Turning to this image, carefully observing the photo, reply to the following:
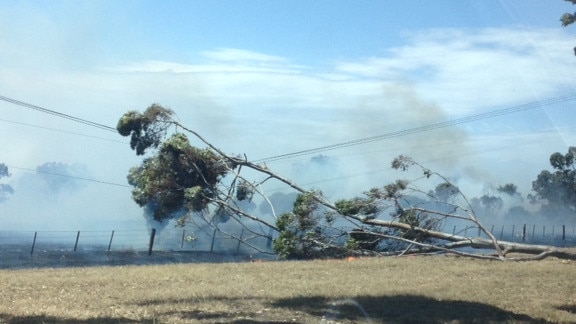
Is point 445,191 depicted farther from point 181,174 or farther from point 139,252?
point 139,252

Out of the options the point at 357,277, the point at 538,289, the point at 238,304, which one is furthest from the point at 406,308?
the point at 357,277

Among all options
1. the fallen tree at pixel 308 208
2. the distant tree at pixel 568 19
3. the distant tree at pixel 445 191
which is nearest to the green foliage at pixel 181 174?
the fallen tree at pixel 308 208

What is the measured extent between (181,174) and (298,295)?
851 centimetres

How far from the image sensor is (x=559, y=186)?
64625 millimetres

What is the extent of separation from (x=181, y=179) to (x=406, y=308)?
36.9ft

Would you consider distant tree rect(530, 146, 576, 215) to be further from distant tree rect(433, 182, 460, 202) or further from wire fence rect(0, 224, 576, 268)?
distant tree rect(433, 182, 460, 202)

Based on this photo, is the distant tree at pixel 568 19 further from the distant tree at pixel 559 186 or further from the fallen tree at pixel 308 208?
the distant tree at pixel 559 186

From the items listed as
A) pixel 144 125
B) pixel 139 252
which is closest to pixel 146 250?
pixel 139 252

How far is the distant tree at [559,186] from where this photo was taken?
160 ft

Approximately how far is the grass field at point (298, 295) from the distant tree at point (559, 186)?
2763 cm

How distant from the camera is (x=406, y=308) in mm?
13320

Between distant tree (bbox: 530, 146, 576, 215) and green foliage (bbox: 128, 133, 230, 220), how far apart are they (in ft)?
104

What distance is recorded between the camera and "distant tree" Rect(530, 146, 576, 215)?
1922 inches

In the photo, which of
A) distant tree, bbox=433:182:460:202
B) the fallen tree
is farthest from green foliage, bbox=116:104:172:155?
distant tree, bbox=433:182:460:202
